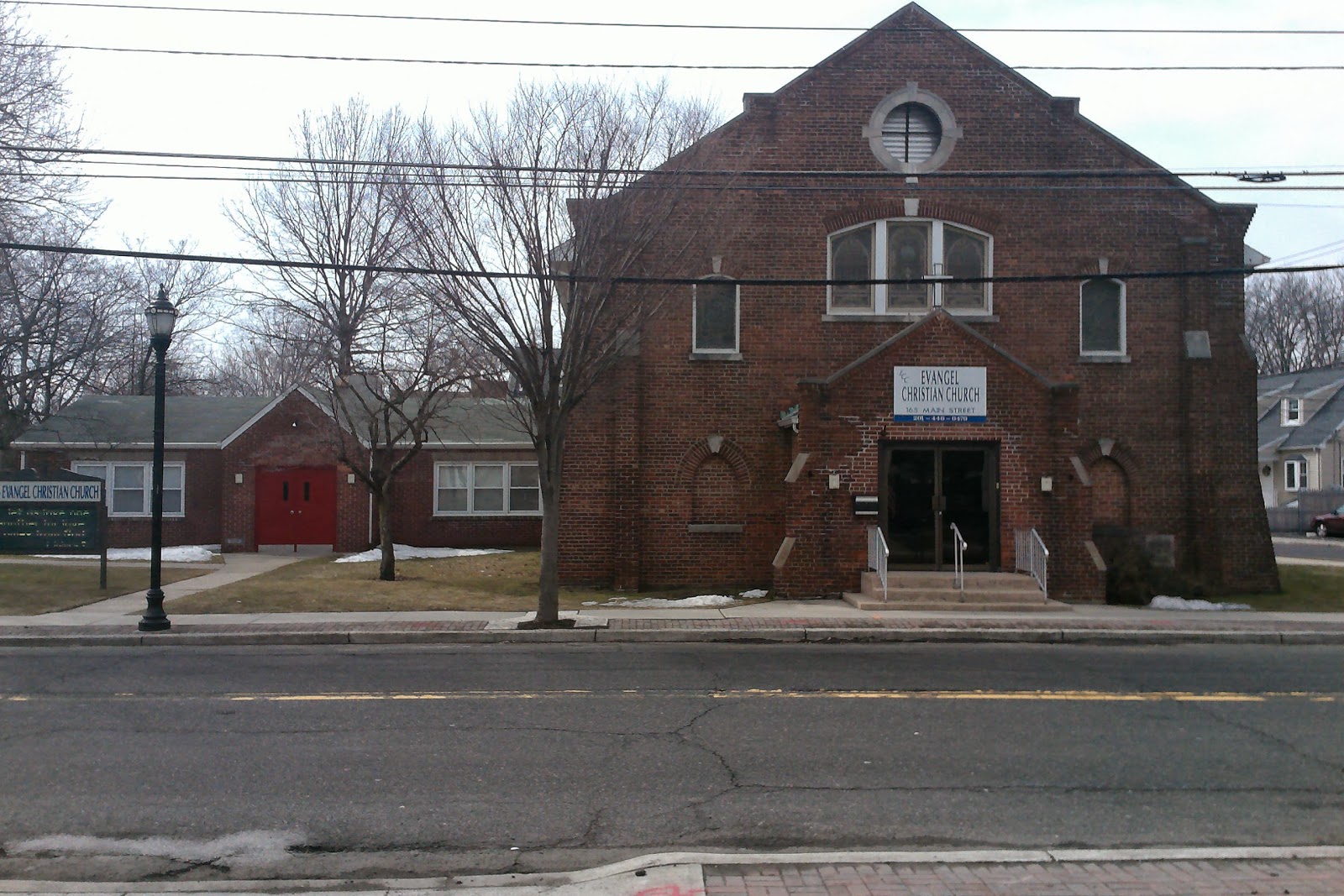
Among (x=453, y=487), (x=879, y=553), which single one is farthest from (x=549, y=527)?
(x=453, y=487)

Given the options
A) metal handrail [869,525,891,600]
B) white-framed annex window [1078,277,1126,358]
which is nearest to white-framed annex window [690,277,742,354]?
metal handrail [869,525,891,600]

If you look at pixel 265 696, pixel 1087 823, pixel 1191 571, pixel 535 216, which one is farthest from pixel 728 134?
pixel 1087 823

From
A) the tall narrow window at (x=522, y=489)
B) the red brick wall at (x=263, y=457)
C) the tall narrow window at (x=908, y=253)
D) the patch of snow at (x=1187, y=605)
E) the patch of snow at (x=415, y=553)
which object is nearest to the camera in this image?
the patch of snow at (x=1187, y=605)

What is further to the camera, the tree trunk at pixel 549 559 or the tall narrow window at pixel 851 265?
the tall narrow window at pixel 851 265

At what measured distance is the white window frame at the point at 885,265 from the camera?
63.4 ft

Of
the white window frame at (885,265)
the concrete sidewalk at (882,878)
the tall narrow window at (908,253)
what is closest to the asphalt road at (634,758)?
the concrete sidewalk at (882,878)

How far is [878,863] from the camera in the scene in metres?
5.45

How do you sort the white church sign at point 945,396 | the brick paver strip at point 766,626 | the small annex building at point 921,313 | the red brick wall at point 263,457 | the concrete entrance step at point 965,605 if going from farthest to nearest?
the red brick wall at point 263,457 < the small annex building at point 921,313 < the white church sign at point 945,396 < the concrete entrance step at point 965,605 < the brick paver strip at point 766,626

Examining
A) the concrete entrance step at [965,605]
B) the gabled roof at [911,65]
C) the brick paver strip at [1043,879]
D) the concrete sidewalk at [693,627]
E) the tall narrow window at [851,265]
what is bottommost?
the brick paver strip at [1043,879]

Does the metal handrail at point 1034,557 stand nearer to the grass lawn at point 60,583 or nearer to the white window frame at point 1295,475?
the grass lawn at point 60,583

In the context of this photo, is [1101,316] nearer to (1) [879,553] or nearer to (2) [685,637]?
(1) [879,553]

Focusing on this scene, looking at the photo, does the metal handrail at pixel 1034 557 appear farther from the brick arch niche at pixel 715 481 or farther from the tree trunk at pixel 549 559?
the tree trunk at pixel 549 559

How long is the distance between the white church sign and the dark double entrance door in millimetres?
607

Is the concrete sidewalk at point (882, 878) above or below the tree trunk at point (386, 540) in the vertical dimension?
below
